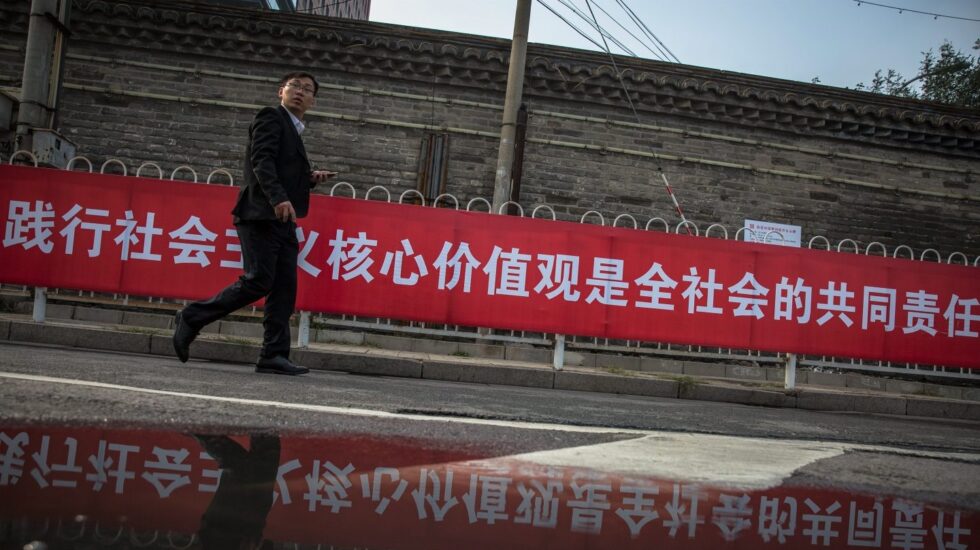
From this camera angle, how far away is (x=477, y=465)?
213cm

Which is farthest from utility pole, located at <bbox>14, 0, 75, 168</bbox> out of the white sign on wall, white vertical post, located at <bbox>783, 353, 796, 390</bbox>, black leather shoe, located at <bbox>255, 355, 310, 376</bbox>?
the white sign on wall

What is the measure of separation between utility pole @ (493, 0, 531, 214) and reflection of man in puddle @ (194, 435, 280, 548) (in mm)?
8462

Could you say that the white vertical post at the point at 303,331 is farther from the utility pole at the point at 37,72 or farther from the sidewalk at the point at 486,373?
the utility pole at the point at 37,72

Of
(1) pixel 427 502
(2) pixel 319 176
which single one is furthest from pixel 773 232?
(1) pixel 427 502

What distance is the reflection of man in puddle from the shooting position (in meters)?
1.32

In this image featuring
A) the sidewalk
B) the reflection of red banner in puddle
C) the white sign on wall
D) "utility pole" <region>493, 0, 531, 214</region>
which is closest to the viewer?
the reflection of red banner in puddle

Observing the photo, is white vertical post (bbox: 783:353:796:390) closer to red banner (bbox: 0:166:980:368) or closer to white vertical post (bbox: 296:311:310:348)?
red banner (bbox: 0:166:980:368)

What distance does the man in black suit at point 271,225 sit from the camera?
464 centimetres

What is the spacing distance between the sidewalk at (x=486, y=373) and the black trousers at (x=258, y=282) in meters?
1.51

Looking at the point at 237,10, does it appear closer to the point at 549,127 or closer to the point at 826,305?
the point at 549,127

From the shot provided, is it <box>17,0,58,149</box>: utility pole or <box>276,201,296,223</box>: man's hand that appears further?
<box>17,0,58,149</box>: utility pole

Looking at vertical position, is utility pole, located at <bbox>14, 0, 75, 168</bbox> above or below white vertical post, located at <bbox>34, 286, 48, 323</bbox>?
above

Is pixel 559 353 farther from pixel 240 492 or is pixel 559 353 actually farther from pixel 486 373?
pixel 240 492

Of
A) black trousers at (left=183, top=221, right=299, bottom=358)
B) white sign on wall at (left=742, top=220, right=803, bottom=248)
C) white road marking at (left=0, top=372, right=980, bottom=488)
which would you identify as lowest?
white road marking at (left=0, top=372, right=980, bottom=488)
